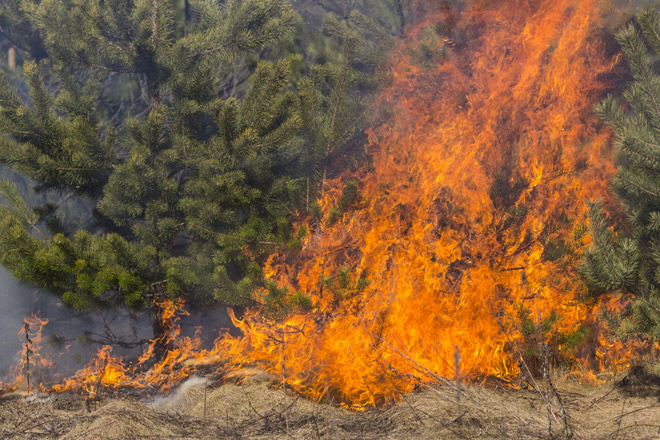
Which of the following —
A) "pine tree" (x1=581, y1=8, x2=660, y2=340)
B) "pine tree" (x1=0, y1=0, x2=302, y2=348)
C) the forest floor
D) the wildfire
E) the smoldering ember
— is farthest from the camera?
the wildfire

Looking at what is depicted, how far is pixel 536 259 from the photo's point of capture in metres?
6.53

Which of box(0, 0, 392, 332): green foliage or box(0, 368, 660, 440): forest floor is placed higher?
box(0, 0, 392, 332): green foliage

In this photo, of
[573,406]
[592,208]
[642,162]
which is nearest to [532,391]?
[573,406]

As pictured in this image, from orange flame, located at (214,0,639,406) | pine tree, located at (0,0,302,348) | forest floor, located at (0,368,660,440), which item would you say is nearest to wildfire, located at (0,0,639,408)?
orange flame, located at (214,0,639,406)

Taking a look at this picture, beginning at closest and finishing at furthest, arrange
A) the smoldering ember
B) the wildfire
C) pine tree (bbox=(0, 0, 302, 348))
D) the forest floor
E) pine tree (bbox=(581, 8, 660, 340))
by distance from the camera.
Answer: the forest floor → pine tree (bbox=(581, 8, 660, 340)) → the smoldering ember → pine tree (bbox=(0, 0, 302, 348)) → the wildfire

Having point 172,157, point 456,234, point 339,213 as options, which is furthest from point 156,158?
→ point 456,234

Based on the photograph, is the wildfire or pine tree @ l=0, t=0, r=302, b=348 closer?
pine tree @ l=0, t=0, r=302, b=348

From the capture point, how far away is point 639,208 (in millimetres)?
5137

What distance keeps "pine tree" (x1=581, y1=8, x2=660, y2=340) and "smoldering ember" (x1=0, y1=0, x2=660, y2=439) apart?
0.9 inches

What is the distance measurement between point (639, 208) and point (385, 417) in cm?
335

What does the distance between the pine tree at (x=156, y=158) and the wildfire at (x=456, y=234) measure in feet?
2.36

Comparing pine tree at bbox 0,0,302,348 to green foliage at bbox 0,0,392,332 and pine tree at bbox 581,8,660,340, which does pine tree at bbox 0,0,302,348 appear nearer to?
green foliage at bbox 0,0,392,332

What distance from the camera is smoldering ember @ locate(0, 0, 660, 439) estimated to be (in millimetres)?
5207

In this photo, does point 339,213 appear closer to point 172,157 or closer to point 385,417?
point 172,157
